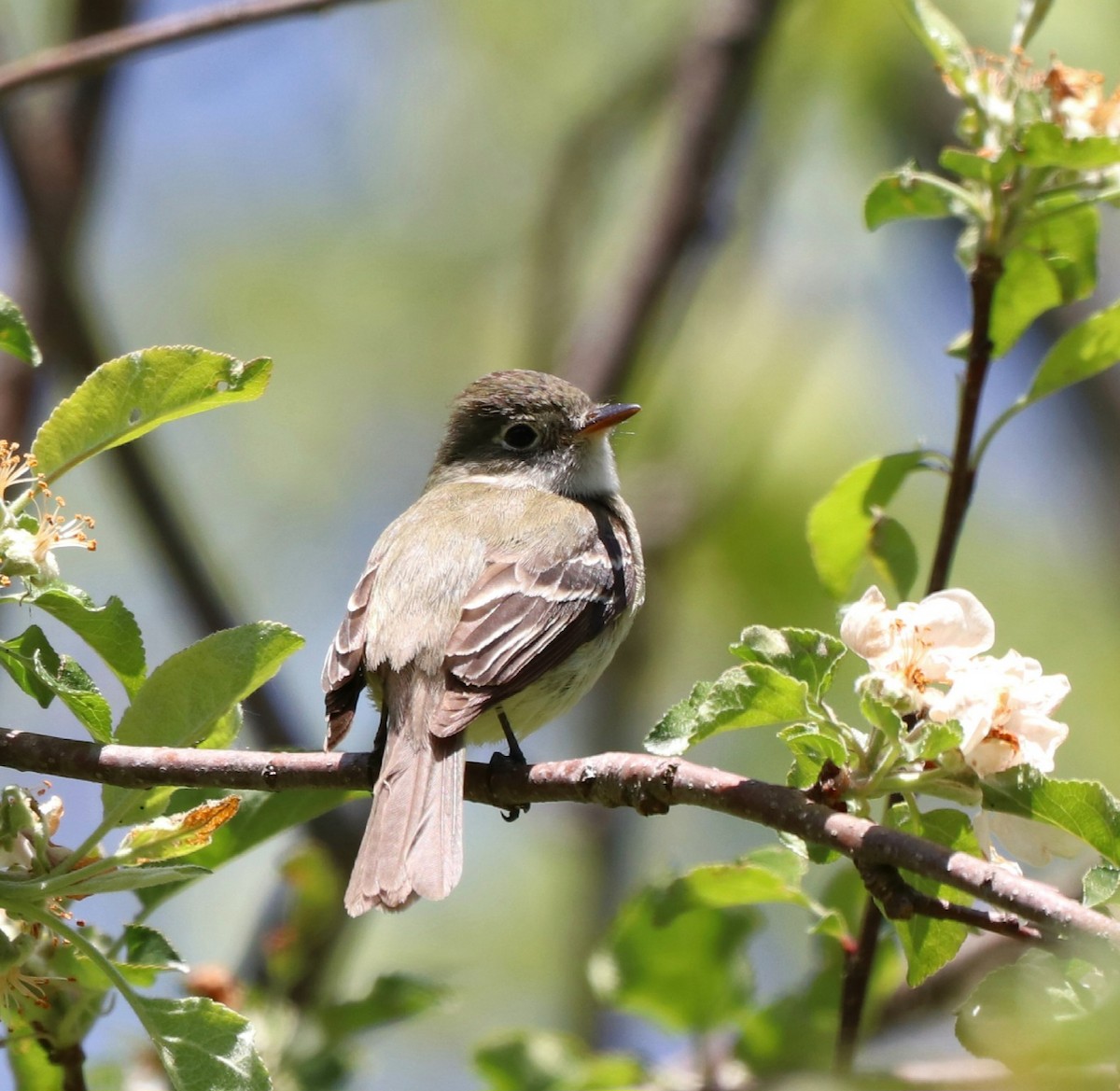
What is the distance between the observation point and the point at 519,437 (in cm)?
586

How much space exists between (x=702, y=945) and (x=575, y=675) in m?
0.88

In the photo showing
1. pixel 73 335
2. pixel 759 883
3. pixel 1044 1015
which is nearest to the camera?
pixel 1044 1015

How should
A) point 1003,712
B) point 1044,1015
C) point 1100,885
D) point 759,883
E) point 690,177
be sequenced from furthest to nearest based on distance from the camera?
1. point 690,177
2. point 759,883
3. point 1003,712
4. point 1100,885
5. point 1044,1015

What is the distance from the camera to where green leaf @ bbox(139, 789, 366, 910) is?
10.4 ft

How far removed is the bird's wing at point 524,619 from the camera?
3.88m

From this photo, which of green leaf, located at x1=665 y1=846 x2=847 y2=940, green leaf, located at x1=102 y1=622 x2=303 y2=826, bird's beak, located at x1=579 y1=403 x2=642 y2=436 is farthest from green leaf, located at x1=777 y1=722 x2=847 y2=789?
bird's beak, located at x1=579 y1=403 x2=642 y2=436

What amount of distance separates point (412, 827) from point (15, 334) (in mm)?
1361

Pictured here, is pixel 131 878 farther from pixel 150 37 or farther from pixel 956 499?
pixel 150 37

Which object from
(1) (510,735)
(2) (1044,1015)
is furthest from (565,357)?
(2) (1044,1015)

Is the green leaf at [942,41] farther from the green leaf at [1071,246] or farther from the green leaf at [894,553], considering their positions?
the green leaf at [894,553]

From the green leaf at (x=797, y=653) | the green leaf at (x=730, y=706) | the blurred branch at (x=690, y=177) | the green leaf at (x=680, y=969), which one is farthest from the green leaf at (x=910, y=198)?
the blurred branch at (x=690, y=177)

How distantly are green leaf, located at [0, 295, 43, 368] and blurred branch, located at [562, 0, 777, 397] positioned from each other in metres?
3.71

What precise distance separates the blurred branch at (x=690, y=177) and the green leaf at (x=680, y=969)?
2887mm

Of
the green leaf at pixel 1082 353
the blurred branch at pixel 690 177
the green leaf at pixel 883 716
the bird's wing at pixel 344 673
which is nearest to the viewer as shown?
the green leaf at pixel 883 716
